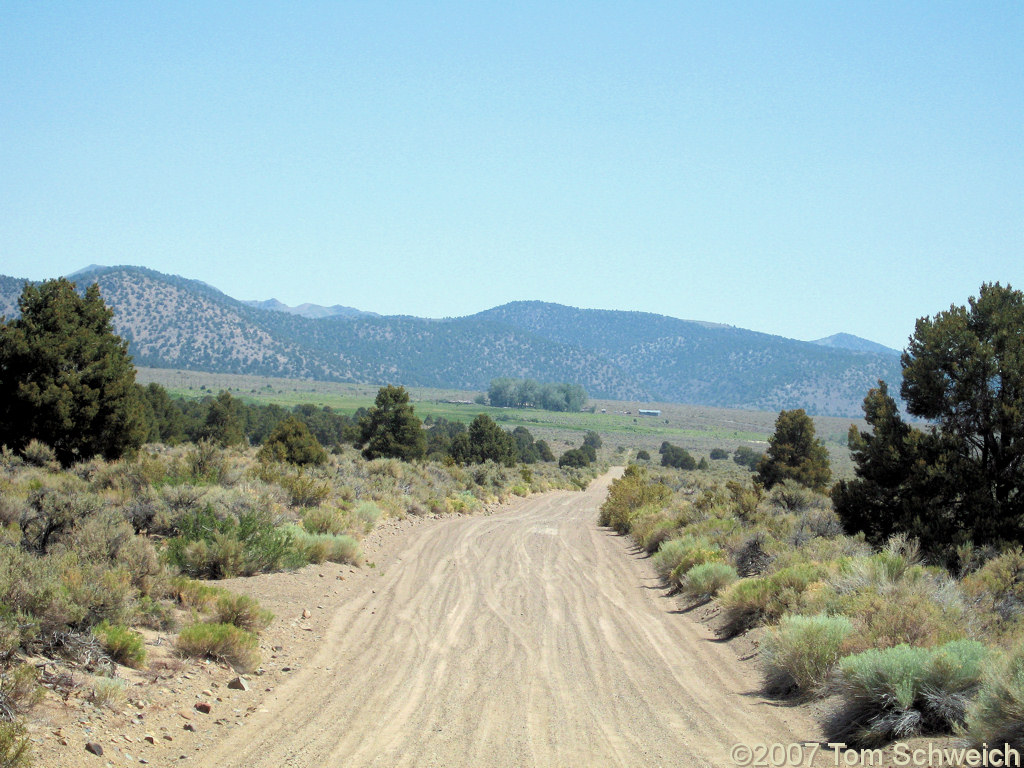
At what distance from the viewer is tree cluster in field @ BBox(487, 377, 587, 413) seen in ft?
536

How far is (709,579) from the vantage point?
1198 cm

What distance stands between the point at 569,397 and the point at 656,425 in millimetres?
33171

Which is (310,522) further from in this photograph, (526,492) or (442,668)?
(526,492)

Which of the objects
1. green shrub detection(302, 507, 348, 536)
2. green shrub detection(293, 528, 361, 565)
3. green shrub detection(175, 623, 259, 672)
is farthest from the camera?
green shrub detection(302, 507, 348, 536)

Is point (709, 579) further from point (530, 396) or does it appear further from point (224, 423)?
point (530, 396)

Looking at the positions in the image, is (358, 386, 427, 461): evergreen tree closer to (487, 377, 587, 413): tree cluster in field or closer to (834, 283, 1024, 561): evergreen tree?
(834, 283, 1024, 561): evergreen tree

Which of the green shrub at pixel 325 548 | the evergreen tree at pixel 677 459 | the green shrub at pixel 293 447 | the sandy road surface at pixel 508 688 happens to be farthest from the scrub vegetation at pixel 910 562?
the evergreen tree at pixel 677 459

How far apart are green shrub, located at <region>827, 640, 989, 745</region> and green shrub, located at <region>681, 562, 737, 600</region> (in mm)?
5681

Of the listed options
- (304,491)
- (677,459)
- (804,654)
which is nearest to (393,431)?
(304,491)

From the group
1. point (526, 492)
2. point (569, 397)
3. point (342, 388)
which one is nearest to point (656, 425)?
point (569, 397)

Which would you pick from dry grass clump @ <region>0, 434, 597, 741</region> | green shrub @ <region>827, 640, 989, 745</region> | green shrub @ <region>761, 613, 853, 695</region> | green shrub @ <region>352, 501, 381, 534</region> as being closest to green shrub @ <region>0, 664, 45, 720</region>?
dry grass clump @ <region>0, 434, 597, 741</region>

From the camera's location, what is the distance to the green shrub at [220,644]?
23.7 feet

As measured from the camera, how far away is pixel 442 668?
25.8ft
